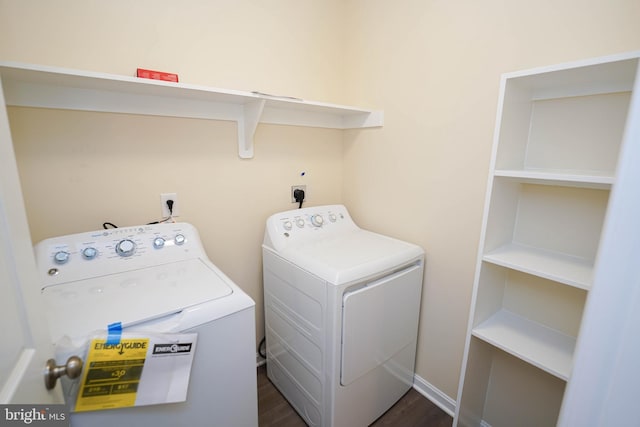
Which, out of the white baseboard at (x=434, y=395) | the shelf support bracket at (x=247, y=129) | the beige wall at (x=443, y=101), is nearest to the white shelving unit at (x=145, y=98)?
the shelf support bracket at (x=247, y=129)

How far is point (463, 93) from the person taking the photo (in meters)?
1.39

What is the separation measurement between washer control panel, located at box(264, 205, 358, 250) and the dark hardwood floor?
3.05 ft

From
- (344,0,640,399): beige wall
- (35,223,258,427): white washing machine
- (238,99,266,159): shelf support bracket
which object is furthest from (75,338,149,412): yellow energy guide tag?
(344,0,640,399): beige wall

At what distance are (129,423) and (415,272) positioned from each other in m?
1.33

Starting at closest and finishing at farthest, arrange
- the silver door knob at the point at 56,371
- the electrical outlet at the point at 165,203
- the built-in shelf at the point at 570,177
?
the silver door knob at the point at 56,371
the built-in shelf at the point at 570,177
the electrical outlet at the point at 165,203

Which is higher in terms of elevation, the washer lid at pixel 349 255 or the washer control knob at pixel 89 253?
the washer control knob at pixel 89 253

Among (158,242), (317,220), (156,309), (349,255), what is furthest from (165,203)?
(349,255)

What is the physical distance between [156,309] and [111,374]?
18 cm

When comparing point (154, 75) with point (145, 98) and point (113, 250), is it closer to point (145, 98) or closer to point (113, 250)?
point (145, 98)

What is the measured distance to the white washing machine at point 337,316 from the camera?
1.27 metres

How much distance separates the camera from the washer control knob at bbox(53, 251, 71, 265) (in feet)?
3.48

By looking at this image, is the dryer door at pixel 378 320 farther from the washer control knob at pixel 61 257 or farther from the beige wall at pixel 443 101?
the washer control knob at pixel 61 257

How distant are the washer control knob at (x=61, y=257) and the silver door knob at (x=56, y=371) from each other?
1.87ft

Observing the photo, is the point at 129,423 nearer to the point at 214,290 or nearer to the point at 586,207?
the point at 214,290
